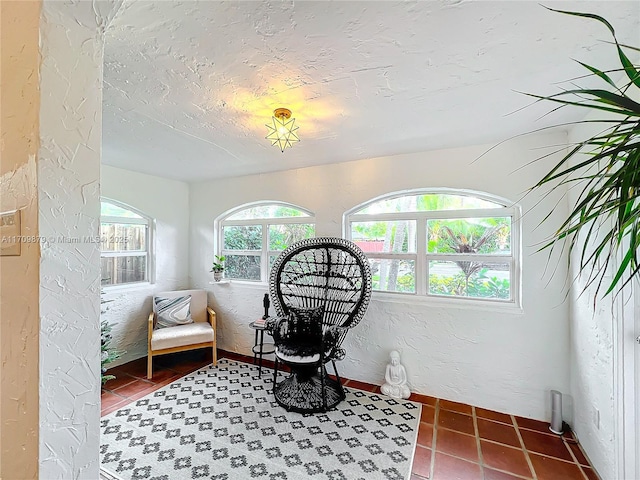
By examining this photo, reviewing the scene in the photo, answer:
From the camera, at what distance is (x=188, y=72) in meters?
1.49

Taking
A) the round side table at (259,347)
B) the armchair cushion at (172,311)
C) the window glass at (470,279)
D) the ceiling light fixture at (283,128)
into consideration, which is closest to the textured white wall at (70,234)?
the ceiling light fixture at (283,128)

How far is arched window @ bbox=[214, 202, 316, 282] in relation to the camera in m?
3.45

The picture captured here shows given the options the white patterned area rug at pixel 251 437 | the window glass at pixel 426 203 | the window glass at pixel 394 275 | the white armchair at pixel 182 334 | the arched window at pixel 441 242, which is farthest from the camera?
the white armchair at pixel 182 334

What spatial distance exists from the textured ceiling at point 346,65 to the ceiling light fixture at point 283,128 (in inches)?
2.0

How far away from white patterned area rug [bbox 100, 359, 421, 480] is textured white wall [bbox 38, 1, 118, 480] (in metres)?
1.26

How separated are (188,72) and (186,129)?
30.9 inches

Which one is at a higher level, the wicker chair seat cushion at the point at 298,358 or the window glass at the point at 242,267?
the window glass at the point at 242,267

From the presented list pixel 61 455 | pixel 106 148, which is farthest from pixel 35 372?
pixel 106 148

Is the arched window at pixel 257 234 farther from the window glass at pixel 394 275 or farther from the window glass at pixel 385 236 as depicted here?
the window glass at pixel 394 275

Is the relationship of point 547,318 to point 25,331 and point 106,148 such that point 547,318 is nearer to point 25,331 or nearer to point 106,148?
point 25,331

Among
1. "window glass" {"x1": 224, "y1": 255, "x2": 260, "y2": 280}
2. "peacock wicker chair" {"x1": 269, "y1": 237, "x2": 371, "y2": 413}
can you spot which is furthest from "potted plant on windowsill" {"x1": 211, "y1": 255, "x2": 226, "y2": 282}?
"peacock wicker chair" {"x1": 269, "y1": 237, "x2": 371, "y2": 413}

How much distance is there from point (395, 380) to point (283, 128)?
2.42 m

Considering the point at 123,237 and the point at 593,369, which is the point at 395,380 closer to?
the point at 593,369

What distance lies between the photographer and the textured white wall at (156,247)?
3.26 meters
